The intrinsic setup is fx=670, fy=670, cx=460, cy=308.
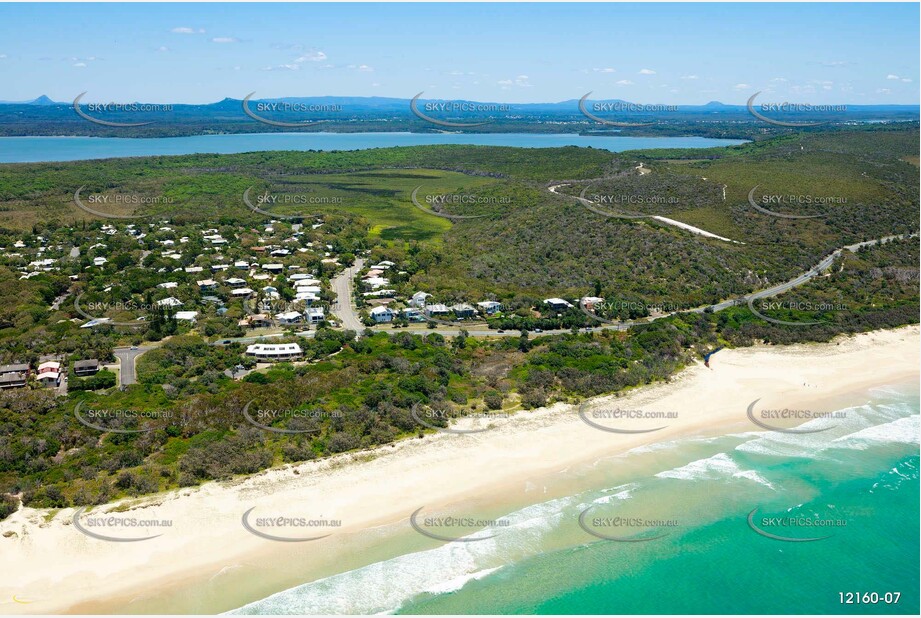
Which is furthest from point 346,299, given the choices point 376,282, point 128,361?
point 128,361

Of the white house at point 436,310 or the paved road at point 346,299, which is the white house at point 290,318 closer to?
the paved road at point 346,299

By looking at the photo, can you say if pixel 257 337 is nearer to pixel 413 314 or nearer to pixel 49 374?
pixel 413 314

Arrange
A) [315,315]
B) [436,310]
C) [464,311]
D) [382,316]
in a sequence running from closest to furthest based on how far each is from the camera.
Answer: [315,315]
[382,316]
[464,311]
[436,310]

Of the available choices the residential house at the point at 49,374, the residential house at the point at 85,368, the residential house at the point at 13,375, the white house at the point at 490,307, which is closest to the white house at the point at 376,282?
the white house at the point at 490,307

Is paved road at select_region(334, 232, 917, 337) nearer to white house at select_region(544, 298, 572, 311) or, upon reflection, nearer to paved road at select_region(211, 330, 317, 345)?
paved road at select_region(211, 330, 317, 345)

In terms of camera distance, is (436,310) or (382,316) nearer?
(382,316)

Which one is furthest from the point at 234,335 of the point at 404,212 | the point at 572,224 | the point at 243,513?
the point at 404,212
